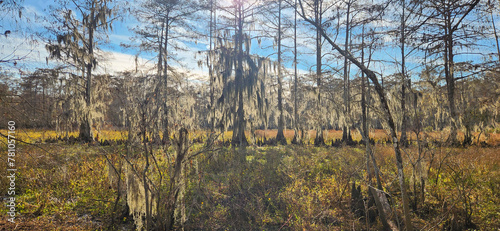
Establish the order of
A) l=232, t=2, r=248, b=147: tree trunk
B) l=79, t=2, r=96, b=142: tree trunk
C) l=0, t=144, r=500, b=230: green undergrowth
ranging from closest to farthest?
1. l=0, t=144, r=500, b=230: green undergrowth
2. l=232, t=2, r=248, b=147: tree trunk
3. l=79, t=2, r=96, b=142: tree trunk

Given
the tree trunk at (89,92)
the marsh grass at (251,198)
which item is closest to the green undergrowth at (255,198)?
the marsh grass at (251,198)

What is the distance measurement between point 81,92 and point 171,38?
6.17 m

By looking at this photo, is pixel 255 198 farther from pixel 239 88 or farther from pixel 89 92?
pixel 89 92

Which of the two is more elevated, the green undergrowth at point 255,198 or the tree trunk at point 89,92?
the tree trunk at point 89,92

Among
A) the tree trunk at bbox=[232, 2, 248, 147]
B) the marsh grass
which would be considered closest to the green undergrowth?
the marsh grass

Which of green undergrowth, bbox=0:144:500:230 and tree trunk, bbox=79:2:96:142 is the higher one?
tree trunk, bbox=79:2:96:142

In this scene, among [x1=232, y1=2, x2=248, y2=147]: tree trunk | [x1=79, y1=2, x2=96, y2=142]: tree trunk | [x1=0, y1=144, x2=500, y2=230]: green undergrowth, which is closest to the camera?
[x1=0, y1=144, x2=500, y2=230]: green undergrowth

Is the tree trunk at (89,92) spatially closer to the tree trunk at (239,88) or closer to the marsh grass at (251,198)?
the marsh grass at (251,198)

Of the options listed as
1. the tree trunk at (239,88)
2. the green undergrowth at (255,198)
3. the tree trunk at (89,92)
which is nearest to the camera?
the green undergrowth at (255,198)

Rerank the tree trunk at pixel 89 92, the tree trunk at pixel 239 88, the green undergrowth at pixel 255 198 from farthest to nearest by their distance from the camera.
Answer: the tree trunk at pixel 89 92, the tree trunk at pixel 239 88, the green undergrowth at pixel 255 198

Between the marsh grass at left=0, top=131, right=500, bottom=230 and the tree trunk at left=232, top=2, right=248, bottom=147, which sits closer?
the marsh grass at left=0, top=131, right=500, bottom=230

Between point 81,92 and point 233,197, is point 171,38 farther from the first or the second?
point 233,197

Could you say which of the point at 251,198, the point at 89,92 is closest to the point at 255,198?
the point at 251,198

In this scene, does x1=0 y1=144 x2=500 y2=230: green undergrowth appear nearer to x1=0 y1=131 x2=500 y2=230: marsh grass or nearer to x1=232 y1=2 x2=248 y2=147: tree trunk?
x1=0 y1=131 x2=500 y2=230: marsh grass
